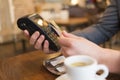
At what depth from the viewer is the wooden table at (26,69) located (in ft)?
1.96

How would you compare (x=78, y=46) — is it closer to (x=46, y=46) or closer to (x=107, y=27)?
(x=46, y=46)

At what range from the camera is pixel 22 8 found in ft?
11.3

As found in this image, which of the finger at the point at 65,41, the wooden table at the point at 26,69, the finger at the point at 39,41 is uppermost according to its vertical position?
the finger at the point at 65,41

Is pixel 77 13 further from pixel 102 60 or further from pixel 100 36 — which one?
pixel 102 60

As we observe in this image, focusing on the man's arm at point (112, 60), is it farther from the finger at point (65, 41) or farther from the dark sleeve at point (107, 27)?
the dark sleeve at point (107, 27)

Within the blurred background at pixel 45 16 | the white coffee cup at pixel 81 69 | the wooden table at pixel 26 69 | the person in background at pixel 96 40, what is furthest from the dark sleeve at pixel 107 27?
the blurred background at pixel 45 16

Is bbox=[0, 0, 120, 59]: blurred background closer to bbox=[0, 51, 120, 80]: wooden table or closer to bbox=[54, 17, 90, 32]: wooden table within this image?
bbox=[54, 17, 90, 32]: wooden table

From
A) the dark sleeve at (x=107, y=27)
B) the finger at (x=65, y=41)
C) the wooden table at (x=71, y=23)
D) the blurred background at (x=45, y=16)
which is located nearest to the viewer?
the finger at (x=65, y=41)

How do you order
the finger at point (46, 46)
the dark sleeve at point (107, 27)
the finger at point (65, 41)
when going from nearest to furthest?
the finger at point (65, 41), the finger at point (46, 46), the dark sleeve at point (107, 27)

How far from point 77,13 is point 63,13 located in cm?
31

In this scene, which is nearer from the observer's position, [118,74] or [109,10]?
[118,74]

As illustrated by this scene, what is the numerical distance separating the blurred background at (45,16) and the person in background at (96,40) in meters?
1.35

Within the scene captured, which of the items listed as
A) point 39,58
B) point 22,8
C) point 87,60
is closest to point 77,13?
point 22,8

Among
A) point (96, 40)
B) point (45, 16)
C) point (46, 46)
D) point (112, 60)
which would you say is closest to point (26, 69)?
point (46, 46)
